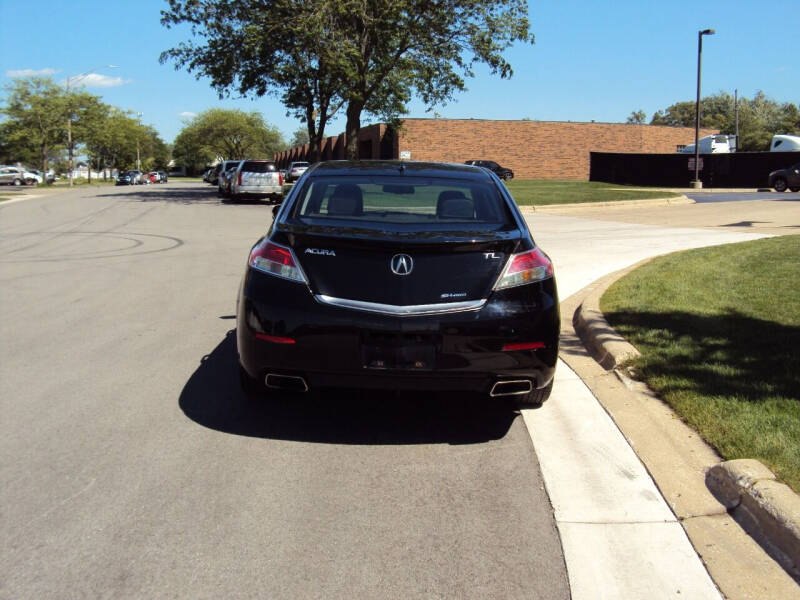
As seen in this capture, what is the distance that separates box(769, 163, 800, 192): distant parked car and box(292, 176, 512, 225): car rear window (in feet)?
111

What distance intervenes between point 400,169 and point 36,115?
3147 inches

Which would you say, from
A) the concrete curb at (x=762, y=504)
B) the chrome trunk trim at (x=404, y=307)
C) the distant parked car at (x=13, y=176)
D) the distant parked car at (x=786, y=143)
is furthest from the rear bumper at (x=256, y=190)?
the distant parked car at (x=13, y=176)

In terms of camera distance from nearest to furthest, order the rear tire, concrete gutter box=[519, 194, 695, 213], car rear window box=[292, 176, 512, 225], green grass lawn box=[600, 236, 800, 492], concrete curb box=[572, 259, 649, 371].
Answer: green grass lawn box=[600, 236, 800, 492] → the rear tire → car rear window box=[292, 176, 512, 225] → concrete curb box=[572, 259, 649, 371] → concrete gutter box=[519, 194, 695, 213]

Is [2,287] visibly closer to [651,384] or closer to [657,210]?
[651,384]

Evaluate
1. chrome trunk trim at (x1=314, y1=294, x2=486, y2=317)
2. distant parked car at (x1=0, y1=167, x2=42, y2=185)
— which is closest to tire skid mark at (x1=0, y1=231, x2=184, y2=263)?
chrome trunk trim at (x1=314, y1=294, x2=486, y2=317)

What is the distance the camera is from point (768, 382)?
16.9 ft

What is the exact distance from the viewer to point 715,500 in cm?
381

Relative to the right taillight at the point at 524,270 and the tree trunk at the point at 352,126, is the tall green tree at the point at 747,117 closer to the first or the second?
the tree trunk at the point at 352,126

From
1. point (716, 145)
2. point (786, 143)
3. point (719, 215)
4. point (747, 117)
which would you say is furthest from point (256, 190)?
point (747, 117)

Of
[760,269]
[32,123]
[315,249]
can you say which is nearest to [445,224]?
[315,249]

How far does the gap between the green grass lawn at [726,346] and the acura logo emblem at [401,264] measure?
1970mm

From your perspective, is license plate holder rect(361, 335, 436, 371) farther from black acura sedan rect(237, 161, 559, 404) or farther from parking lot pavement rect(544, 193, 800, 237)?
parking lot pavement rect(544, 193, 800, 237)

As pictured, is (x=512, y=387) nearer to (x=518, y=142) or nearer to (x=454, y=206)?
(x=454, y=206)

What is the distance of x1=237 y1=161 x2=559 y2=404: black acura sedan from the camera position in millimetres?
4223
